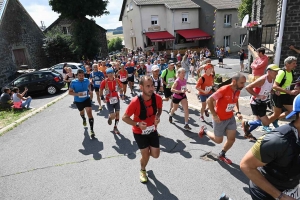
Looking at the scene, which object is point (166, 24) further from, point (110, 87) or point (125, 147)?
point (125, 147)

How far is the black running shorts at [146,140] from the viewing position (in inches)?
143

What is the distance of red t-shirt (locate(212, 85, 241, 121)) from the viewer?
3830mm

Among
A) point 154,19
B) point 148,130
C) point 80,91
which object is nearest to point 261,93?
point 148,130

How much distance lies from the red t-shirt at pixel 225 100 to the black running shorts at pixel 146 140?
1306mm

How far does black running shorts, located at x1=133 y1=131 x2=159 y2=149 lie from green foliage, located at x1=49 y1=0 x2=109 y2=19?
27.2m

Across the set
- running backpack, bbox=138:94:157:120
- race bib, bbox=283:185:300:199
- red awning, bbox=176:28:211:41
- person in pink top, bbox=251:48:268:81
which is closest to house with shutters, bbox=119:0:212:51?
red awning, bbox=176:28:211:41

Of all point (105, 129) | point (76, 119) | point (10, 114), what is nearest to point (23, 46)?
point (10, 114)

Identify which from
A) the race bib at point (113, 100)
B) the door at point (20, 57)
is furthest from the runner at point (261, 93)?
the door at point (20, 57)

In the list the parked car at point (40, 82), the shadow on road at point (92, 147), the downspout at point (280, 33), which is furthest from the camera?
the parked car at point (40, 82)

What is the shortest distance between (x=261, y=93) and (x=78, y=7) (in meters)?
27.4

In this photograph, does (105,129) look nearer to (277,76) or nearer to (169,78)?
(169,78)

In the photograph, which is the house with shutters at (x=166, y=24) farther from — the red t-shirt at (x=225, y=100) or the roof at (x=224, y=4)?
the red t-shirt at (x=225, y=100)

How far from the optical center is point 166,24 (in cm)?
3125

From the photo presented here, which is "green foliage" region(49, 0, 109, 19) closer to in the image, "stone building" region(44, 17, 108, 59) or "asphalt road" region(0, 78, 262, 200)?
"stone building" region(44, 17, 108, 59)
